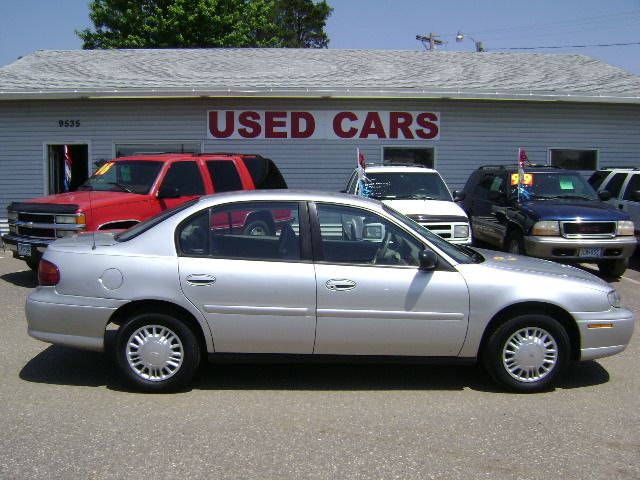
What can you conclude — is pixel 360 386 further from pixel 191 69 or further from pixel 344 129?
pixel 191 69

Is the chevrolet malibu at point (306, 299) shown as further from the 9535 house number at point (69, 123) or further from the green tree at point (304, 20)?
the green tree at point (304, 20)

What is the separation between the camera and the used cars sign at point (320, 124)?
15.2 meters

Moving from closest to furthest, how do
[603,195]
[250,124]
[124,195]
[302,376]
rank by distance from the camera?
[302,376]
[124,195]
[603,195]
[250,124]

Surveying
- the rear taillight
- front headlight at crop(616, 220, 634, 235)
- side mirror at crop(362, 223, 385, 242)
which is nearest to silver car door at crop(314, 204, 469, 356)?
side mirror at crop(362, 223, 385, 242)

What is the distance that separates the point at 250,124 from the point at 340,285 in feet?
34.4

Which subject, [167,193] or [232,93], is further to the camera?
[232,93]

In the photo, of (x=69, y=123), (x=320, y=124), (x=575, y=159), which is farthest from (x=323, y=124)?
(x=575, y=159)

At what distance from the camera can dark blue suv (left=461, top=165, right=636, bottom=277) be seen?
10.2 metres

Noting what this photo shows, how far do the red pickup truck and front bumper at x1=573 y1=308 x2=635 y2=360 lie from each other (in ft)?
20.4

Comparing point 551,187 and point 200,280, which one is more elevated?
point 551,187

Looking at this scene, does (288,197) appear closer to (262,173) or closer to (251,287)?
(251,287)

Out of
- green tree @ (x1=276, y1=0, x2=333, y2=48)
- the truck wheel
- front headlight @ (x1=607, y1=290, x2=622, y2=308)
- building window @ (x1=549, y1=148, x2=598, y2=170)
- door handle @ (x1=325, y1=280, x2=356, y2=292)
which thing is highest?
green tree @ (x1=276, y1=0, x2=333, y2=48)

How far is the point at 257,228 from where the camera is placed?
18.5 feet

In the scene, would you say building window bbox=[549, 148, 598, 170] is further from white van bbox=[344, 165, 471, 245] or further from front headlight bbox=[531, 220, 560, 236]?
front headlight bbox=[531, 220, 560, 236]
